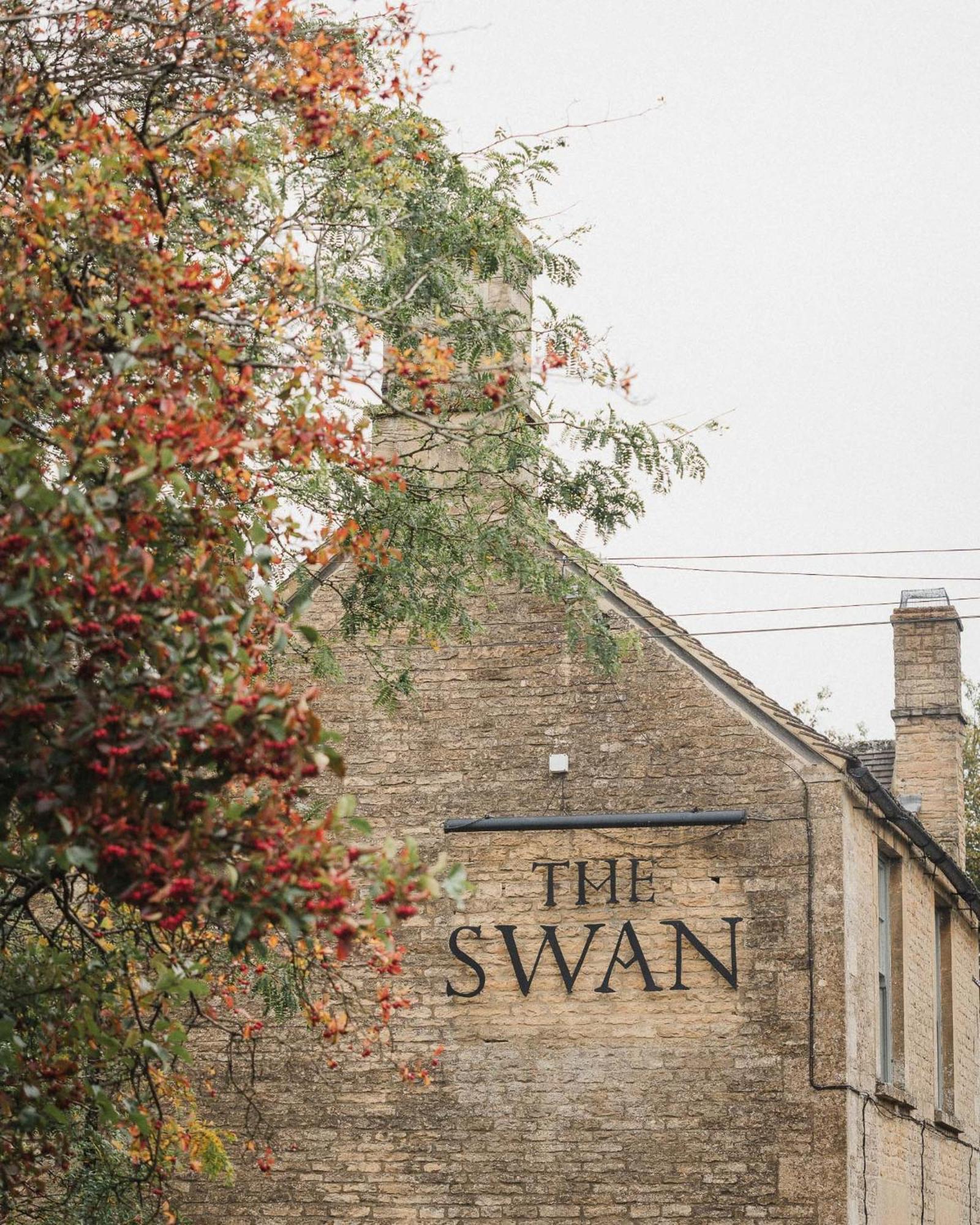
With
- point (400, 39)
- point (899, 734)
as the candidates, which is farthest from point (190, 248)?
point (899, 734)

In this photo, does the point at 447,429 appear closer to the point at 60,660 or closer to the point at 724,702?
the point at 60,660

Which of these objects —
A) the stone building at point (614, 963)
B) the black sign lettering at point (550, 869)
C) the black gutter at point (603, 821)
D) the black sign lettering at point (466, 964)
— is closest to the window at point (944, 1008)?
the stone building at point (614, 963)

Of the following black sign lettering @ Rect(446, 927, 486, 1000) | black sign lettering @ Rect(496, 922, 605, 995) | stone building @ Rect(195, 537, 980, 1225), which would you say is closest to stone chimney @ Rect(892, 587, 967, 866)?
stone building @ Rect(195, 537, 980, 1225)

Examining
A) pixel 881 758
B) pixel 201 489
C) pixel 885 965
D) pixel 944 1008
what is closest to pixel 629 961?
pixel 885 965

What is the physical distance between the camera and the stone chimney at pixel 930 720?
2136cm

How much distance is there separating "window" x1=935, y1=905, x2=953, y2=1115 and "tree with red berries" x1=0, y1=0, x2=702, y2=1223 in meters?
9.11

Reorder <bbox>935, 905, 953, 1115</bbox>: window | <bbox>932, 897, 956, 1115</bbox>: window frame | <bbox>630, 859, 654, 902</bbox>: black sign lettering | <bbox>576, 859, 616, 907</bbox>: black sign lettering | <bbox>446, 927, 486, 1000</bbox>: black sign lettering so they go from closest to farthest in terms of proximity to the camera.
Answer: <bbox>630, 859, 654, 902</bbox>: black sign lettering < <bbox>576, 859, 616, 907</bbox>: black sign lettering < <bbox>446, 927, 486, 1000</bbox>: black sign lettering < <bbox>932, 897, 956, 1115</bbox>: window frame < <bbox>935, 905, 953, 1115</bbox>: window

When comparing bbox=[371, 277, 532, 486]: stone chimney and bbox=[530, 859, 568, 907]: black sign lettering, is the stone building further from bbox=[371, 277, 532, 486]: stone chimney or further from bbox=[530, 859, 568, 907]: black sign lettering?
bbox=[371, 277, 532, 486]: stone chimney

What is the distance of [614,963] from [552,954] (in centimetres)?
58


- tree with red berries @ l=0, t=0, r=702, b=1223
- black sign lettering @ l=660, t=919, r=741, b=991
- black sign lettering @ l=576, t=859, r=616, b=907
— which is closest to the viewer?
tree with red berries @ l=0, t=0, r=702, b=1223

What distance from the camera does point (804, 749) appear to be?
15266 mm

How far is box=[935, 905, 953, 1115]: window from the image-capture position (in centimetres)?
1956

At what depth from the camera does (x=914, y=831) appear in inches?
675

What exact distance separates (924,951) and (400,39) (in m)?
12.6
